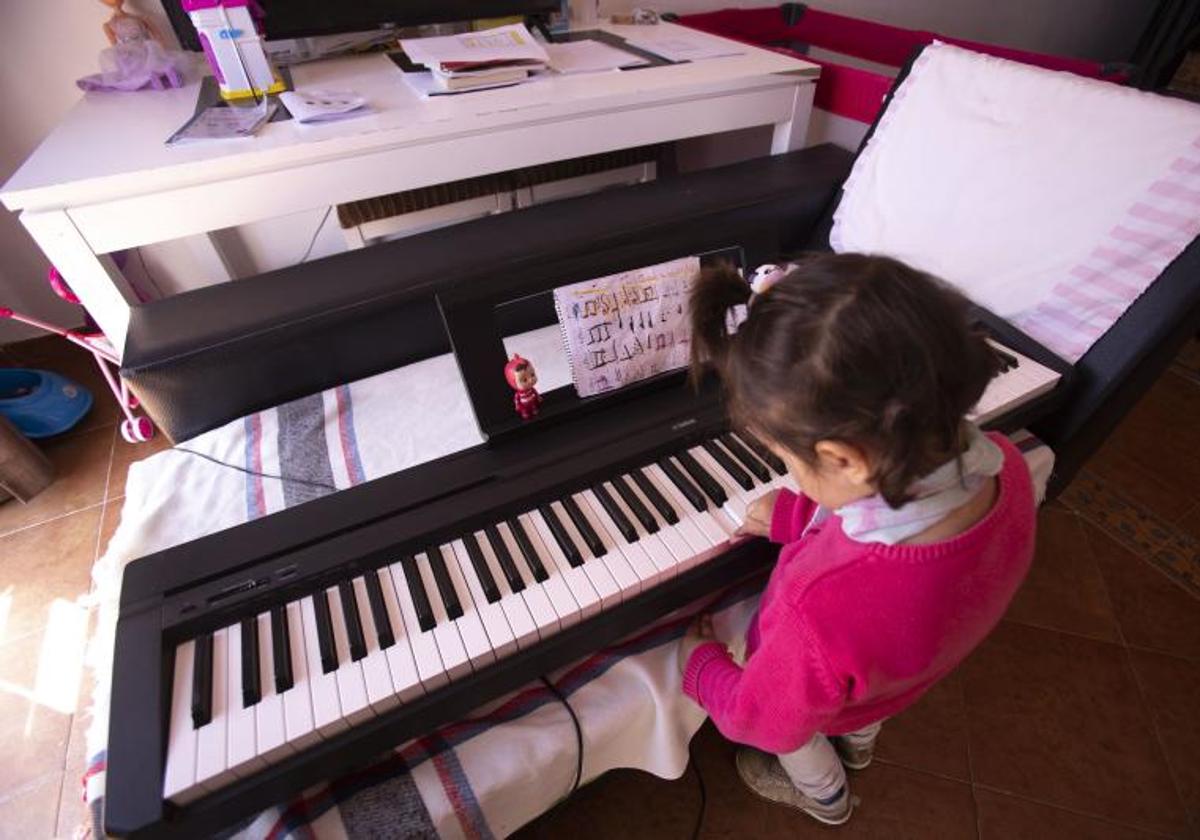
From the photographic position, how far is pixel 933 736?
3.91 feet

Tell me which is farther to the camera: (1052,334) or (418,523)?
(1052,334)

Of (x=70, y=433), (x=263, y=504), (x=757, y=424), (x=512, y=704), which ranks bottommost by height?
(x=70, y=433)

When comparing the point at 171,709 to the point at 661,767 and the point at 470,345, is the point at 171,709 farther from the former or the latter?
the point at 661,767

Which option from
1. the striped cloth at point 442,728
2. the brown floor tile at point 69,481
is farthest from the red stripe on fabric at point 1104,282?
the brown floor tile at point 69,481

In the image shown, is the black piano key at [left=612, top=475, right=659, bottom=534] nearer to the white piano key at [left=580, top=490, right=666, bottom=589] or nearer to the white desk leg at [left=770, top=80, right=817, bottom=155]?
the white piano key at [left=580, top=490, right=666, bottom=589]

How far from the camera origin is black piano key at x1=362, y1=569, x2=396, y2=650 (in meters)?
0.68

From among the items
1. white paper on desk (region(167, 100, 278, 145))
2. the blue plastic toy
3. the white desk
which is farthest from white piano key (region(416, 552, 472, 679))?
the blue plastic toy

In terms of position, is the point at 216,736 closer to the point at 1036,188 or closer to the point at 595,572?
the point at 595,572

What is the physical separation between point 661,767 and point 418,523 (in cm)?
52

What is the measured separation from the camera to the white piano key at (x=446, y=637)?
26.3 inches

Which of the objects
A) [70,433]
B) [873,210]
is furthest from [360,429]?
[70,433]

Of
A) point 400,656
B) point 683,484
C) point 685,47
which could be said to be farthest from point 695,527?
point 685,47

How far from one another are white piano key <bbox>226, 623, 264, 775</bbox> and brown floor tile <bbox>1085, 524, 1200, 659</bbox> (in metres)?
1.73

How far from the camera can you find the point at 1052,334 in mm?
1028
